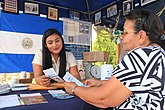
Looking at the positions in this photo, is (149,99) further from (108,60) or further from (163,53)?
(108,60)

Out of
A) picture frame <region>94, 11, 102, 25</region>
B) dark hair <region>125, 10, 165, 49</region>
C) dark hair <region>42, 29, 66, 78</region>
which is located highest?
picture frame <region>94, 11, 102, 25</region>

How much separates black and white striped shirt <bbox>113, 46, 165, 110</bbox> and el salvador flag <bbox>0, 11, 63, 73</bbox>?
2431 mm

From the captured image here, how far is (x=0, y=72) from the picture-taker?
2631 mm

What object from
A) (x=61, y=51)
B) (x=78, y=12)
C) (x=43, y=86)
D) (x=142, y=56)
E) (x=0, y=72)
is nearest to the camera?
(x=142, y=56)

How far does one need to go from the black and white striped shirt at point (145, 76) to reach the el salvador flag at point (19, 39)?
243 centimetres

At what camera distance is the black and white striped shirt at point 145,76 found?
0.70 meters

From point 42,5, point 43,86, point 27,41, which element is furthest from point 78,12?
point 43,86

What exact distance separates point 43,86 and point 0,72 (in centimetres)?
167

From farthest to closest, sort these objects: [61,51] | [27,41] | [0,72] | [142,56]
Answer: [27,41]
[0,72]
[61,51]
[142,56]

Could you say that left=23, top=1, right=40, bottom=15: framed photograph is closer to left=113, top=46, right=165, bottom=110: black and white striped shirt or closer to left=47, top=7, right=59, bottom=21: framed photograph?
left=47, top=7, right=59, bottom=21: framed photograph

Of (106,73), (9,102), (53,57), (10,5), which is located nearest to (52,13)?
(10,5)

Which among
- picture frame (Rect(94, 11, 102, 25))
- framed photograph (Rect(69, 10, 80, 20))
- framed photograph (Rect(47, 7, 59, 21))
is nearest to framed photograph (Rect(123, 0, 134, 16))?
picture frame (Rect(94, 11, 102, 25))

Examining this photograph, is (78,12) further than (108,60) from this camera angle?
Yes

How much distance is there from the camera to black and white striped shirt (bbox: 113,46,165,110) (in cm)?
70
